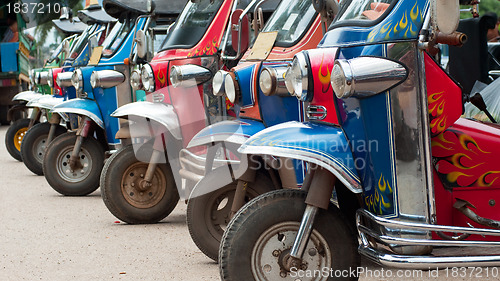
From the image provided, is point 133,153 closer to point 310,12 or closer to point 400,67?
point 310,12


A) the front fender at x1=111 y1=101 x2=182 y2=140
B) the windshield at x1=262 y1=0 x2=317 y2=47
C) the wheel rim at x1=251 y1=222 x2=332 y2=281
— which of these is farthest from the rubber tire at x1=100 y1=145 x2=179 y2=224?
the wheel rim at x1=251 y1=222 x2=332 y2=281

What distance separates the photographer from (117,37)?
939cm

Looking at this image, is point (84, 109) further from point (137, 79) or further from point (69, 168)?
point (137, 79)

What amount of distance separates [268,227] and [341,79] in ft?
2.34

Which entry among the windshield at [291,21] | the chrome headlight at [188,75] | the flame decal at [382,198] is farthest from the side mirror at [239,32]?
the flame decal at [382,198]

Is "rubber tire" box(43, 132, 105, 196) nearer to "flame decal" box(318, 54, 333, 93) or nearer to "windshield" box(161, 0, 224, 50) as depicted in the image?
"windshield" box(161, 0, 224, 50)

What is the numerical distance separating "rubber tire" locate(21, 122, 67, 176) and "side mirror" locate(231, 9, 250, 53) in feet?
15.6

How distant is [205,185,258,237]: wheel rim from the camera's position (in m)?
5.42

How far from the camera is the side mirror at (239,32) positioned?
21.0 ft

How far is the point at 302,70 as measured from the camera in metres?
4.19

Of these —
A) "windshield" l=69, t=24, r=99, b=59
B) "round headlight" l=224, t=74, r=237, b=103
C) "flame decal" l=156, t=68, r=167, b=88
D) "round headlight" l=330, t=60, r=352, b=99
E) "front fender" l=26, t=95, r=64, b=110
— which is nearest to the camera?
"round headlight" l=330, t=60, r=352, b=99

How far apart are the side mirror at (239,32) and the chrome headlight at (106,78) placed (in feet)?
8.11

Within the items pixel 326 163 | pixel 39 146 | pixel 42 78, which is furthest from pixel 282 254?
pixel 42 78

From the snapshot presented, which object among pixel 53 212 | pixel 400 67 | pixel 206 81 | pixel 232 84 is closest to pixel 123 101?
pixel 53 212
